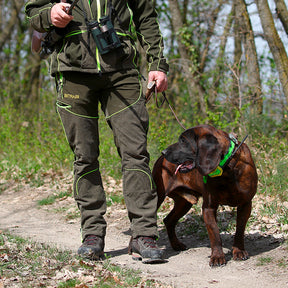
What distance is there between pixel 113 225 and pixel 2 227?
4.52 feet

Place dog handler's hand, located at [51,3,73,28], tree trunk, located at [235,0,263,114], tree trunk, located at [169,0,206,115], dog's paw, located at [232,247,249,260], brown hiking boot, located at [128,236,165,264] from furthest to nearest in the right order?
tree trunk, located at [169,0,206,115], tree trunk, located at [235,0,263,114], dog's paw, located at [232,247,249,260], brown hiking boot, located at [128,236,165,264], dog handler's hand, located at [51,3,73,28]

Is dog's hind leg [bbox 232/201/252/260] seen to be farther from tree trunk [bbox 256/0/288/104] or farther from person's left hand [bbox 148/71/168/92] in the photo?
tree trunk [bbox 256/0/288/104]

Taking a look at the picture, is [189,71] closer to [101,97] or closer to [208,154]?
[101,97]

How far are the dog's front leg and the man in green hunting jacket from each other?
437mm

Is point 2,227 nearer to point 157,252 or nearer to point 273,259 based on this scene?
point 157,252

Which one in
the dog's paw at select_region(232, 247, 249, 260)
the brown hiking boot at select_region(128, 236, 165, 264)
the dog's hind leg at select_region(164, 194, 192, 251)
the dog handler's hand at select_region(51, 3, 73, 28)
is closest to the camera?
the dog handler's hand at select_region(51, 3, 73, 28)

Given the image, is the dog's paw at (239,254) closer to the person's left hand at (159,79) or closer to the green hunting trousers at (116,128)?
the green hunting trousers at (116,128)

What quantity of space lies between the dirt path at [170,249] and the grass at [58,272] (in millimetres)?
268

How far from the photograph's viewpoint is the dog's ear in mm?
3581

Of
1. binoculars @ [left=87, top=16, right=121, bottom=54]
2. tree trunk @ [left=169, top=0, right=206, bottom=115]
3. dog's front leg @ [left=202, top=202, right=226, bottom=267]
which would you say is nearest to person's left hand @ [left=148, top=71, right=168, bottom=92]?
binoculars @ [left=87, top=16, right=121, bottom=54]

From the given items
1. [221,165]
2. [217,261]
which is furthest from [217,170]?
[217,261]

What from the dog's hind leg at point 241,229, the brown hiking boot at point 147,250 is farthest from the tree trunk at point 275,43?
the brown hiking boot at point 147,250

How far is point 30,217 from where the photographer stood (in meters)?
6.31

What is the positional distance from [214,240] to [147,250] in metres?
0.57
